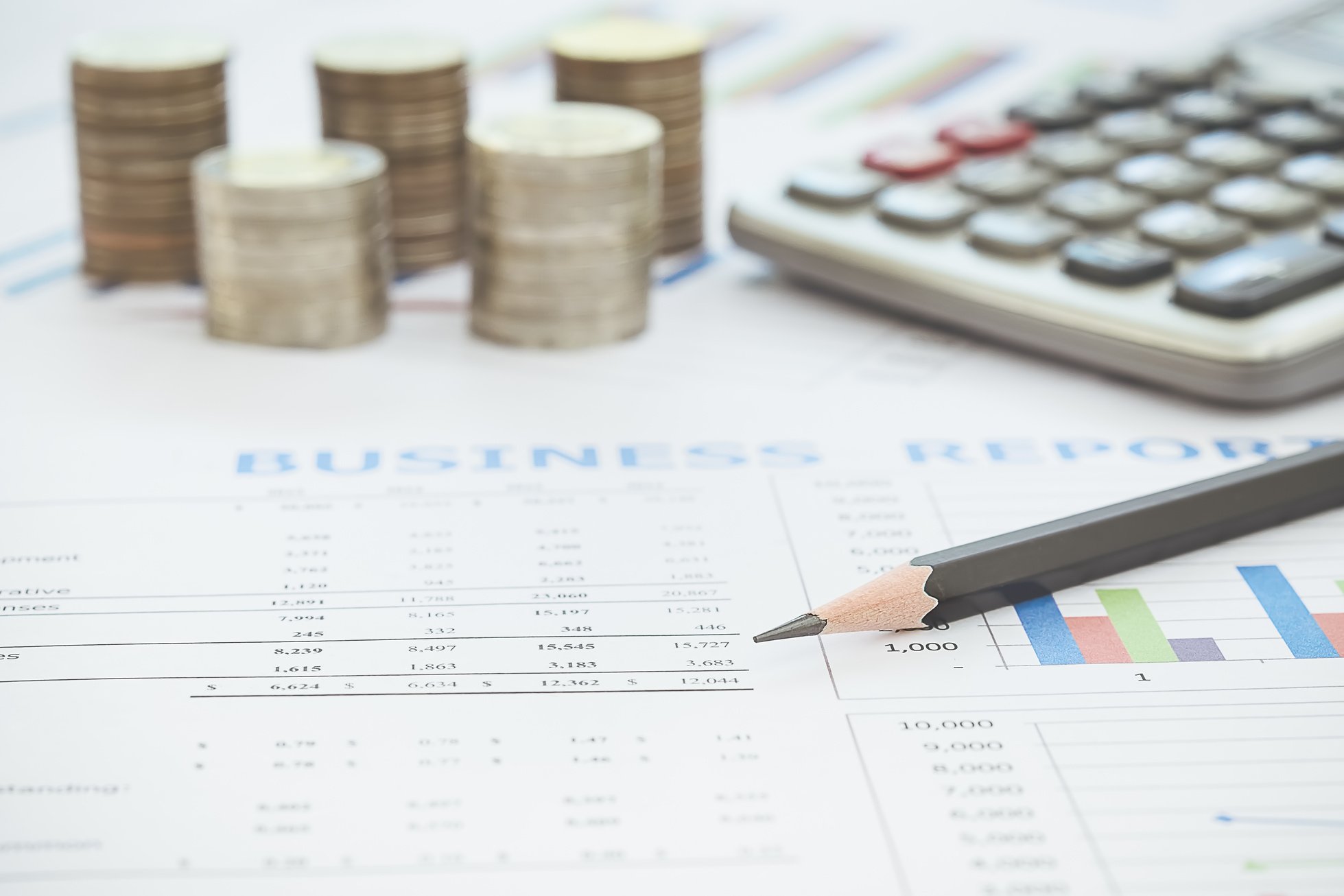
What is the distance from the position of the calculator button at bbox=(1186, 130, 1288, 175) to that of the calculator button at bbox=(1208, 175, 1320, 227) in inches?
0.7

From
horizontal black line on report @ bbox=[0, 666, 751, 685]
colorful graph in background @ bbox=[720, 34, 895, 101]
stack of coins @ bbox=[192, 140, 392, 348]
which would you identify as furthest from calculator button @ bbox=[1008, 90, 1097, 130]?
horizontal black line on report @ bbox=[0, 666, 751, 685]

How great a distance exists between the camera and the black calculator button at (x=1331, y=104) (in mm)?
705

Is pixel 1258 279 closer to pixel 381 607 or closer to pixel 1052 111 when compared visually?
pixel 1052 111

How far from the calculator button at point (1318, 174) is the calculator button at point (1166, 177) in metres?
0.03

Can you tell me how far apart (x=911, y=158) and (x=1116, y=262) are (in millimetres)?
141

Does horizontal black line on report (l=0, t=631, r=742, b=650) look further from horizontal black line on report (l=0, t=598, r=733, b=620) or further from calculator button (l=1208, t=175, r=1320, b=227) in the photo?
calculator button (l=1208, t=175, r=1320, b=227)

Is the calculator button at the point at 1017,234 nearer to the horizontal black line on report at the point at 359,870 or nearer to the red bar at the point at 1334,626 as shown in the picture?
the red bar at the point at 1334,626

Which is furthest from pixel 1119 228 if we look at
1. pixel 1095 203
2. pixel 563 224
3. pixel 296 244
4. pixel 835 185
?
pixel 296 244

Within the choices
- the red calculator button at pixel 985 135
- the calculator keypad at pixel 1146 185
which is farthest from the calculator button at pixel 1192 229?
the red calculator button at pixel 985 135

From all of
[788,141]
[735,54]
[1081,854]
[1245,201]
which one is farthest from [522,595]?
[735,54]

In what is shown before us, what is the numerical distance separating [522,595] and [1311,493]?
251 mm

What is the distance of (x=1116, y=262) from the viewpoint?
0.58 m

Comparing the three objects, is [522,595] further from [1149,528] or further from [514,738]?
[1149,528]

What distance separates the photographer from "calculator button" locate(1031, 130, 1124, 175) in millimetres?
677
